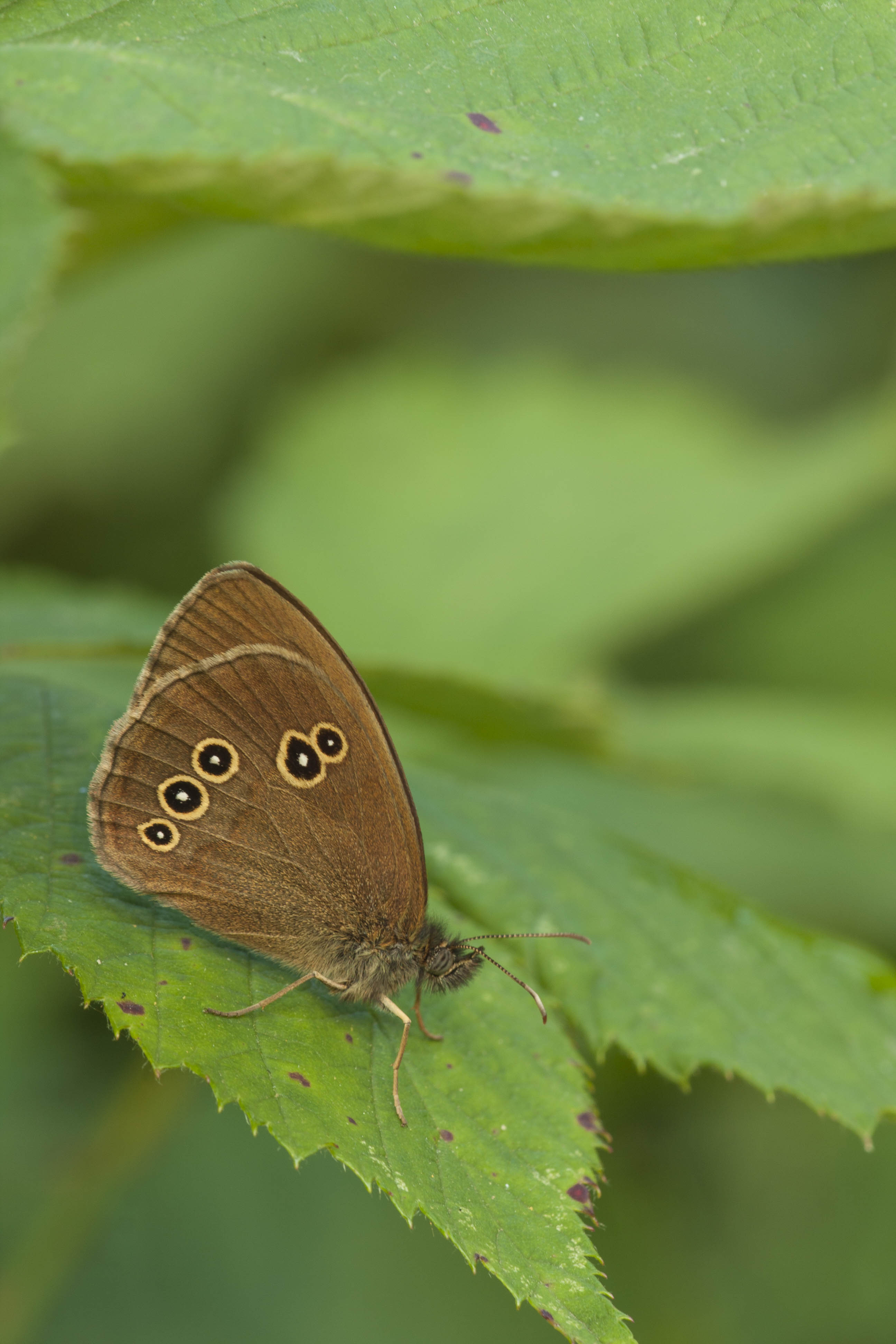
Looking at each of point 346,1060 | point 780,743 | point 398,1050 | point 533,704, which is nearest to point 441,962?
point 398,1050

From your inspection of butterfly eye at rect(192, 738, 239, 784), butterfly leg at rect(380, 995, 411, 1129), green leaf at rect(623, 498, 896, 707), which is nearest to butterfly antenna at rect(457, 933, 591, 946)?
butterfly leg at rect(380, 995, 411, 1129)

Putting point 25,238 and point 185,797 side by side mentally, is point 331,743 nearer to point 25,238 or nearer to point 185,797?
point 185,797

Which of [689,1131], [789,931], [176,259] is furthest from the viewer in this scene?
[176,259]

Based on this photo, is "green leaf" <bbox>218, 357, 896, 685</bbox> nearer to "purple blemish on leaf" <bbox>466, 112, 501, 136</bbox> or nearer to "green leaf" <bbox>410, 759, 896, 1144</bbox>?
"green leaf" <bbox>410, 759, 896, 1144</bbox>

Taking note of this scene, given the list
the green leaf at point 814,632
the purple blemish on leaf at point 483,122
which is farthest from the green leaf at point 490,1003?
the green leaf at point 814,632

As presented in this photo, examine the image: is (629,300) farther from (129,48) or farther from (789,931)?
(129,48)

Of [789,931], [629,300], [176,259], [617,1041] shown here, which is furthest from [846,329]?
[617,1041]
